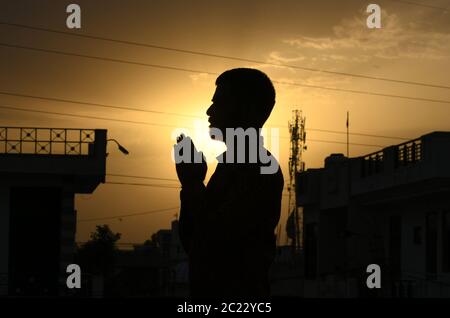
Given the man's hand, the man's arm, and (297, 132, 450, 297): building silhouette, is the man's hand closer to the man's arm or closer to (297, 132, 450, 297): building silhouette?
the man's arm

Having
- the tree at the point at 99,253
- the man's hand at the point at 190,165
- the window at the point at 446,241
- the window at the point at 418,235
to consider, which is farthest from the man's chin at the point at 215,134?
Result: the tree at the point at 99,253

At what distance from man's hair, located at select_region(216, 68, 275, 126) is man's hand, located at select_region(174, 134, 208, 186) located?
32 centimetres

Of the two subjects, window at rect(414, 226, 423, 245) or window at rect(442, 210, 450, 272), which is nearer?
window at rect(442, 210, 450, 272)

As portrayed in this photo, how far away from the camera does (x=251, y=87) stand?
A: 483cm

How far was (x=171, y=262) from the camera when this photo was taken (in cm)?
8119

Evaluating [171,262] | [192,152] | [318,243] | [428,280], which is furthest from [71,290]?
[171,262]

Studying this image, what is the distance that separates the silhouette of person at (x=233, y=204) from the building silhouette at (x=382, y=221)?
987 inches

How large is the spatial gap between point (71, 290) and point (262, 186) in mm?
25699

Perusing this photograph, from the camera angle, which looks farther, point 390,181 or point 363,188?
point 363,188

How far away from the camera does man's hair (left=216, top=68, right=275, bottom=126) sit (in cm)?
482

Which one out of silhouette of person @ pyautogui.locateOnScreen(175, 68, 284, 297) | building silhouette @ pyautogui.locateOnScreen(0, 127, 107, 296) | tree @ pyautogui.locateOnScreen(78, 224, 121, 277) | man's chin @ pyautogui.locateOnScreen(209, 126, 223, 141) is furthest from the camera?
tree @ pyautogui.locateOnScreen(78, 224, 121, 277)

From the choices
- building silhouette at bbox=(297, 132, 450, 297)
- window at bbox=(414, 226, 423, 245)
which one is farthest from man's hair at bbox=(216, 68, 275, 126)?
window at bbox=(414, 226, 423, 245)
